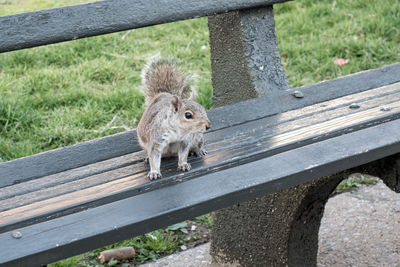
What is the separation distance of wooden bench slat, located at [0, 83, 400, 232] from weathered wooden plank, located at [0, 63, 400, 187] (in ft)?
0.19

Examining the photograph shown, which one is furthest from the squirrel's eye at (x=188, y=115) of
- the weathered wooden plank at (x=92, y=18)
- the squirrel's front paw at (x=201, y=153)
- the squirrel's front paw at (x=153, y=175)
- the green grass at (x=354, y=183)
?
the green grass at (x=354, y=183)

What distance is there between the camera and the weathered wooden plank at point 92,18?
2.01 metres

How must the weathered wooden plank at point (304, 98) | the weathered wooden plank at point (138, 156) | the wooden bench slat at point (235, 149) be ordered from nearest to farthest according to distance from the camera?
the wooden bench slat at point (235, 149) < the weathered wooden plank at point (138, 156) < the weathered wooden plank at point (304, 98)

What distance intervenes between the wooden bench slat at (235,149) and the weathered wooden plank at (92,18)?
471mm

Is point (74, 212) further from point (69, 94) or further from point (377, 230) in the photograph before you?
point (69, 94)

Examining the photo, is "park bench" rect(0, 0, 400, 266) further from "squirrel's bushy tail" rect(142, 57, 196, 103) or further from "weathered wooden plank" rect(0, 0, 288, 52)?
"squirrel's bushy tail" rect(142, 57, 196, 103)

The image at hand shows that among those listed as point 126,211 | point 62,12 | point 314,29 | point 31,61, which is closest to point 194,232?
point 62,12

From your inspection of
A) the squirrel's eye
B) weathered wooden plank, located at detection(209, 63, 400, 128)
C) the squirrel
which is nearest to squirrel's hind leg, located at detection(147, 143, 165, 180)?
the squirrel

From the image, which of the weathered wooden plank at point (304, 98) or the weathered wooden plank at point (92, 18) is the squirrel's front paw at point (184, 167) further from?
the weathered wooden plank at point (92, 18)

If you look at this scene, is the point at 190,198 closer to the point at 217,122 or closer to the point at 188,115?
the point at 188,115

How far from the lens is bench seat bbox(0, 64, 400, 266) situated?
1.44 m

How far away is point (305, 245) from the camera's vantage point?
7.92 feet

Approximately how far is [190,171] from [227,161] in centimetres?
12

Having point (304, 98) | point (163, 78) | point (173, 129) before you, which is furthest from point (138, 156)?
point (304, 98)
